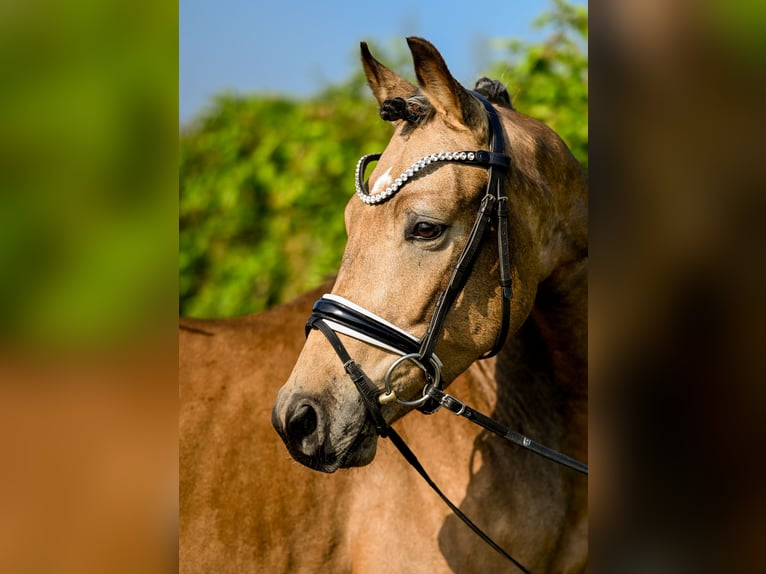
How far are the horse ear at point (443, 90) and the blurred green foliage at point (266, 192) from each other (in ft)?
11.6

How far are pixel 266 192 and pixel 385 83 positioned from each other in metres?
3.85

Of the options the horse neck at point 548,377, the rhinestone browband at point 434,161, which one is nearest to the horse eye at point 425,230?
the rhinestone browband at point 434,161

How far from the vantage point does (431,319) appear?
2.21m

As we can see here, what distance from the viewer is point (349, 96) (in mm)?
6418

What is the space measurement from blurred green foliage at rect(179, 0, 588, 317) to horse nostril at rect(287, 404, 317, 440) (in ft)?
12.2

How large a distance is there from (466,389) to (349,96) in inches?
156

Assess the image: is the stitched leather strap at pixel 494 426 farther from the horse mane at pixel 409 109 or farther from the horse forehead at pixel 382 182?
the horse mane at pixel 409 109

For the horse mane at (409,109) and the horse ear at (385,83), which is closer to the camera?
the horse mane at (409,109)

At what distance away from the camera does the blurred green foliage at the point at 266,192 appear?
610cm
